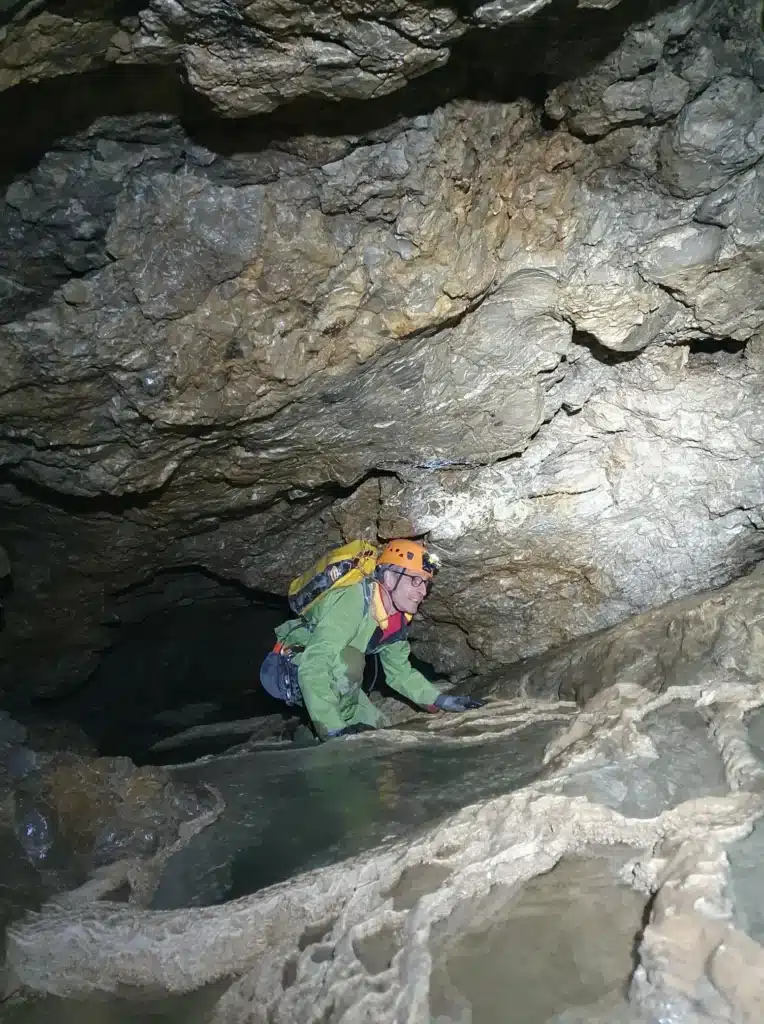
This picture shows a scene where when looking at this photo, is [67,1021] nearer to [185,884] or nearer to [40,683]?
[185,884]

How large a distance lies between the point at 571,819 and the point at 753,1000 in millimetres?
876

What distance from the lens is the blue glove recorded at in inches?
196

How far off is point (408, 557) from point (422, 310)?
1.83 m

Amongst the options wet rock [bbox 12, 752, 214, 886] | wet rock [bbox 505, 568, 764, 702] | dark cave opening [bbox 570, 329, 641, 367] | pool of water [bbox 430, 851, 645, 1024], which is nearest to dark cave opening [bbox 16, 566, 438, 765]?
wet rock [bbox 505, 568, 764, 702]

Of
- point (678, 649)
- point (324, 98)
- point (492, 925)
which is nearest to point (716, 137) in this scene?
point (324, 98)

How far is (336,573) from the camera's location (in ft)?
16.6

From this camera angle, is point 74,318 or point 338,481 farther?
point 338,481

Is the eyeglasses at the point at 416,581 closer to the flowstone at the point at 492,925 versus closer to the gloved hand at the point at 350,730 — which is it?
the gloved hand at the point at 350,730

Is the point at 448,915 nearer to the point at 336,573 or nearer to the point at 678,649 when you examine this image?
the point at 678,649

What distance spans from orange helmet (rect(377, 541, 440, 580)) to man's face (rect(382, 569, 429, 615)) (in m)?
0.05

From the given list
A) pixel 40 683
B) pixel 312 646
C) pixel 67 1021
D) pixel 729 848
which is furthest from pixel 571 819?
pixel 40 683

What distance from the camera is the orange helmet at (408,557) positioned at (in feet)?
16.1

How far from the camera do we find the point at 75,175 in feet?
9.88

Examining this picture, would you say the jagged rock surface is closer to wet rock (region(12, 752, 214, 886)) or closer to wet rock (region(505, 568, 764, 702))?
wet rock (region(12, 752, 214, 886))
